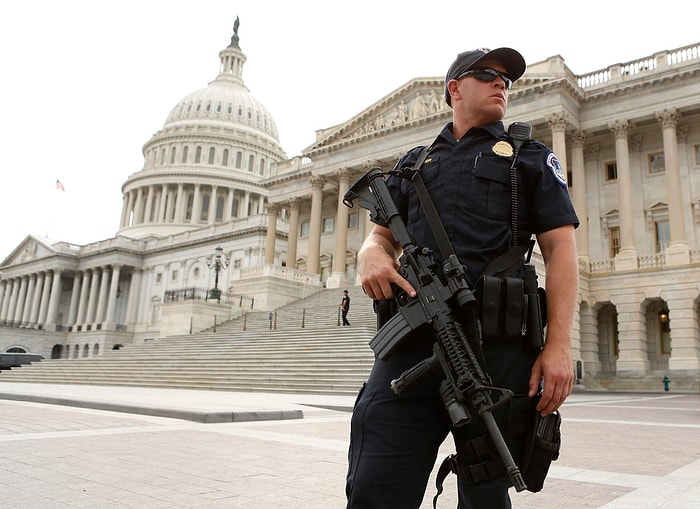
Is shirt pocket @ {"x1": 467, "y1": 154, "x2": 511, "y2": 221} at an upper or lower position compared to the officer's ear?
lower

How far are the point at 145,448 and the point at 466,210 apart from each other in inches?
217

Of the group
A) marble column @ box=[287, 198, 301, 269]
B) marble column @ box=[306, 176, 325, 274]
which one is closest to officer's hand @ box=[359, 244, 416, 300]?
marble column @ box=[306, 176, 325, 274]

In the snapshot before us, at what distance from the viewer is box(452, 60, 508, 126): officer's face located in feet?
10.5

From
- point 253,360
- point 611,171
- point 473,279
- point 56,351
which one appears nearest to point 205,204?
point 56,351

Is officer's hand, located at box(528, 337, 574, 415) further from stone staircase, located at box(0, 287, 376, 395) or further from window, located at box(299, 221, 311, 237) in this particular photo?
window, located at box(299, 221, 311, 237)

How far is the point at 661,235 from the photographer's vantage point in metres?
36.9

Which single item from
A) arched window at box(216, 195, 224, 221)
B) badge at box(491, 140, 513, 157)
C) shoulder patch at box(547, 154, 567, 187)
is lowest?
shoulder patch at box(547, 154, 567, 187)

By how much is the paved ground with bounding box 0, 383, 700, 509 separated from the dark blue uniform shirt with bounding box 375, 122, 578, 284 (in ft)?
8.41

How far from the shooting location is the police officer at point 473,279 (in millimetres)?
2678

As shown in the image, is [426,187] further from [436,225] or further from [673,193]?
[673,193]

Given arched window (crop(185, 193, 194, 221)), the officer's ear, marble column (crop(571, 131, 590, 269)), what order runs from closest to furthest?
the officer's ear
marble column (crop(571, 131, 590, 269))
arched window (crop(185, 193, 194, 221))

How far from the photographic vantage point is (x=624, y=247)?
35.1 meters

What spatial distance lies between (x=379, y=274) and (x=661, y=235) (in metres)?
38.8

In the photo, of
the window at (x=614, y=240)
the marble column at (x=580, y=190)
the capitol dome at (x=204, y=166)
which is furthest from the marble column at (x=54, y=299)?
the window at (x=614, y=240)
